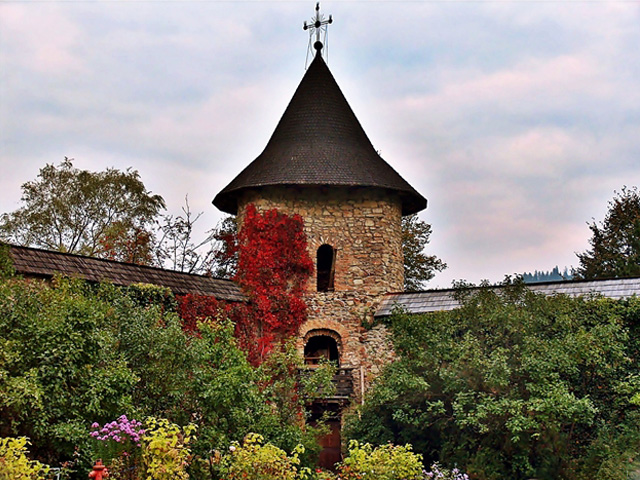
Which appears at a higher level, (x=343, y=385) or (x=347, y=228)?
(x=347, y=228)

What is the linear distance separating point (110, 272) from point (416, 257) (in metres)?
13.6

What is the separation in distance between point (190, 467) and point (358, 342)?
7.72 m

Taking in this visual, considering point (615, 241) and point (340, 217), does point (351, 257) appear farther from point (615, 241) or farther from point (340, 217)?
point (615, 241)

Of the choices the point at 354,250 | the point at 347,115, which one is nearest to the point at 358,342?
the point at 354,250

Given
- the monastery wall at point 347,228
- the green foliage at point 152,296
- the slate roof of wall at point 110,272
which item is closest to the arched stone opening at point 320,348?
the monastery wall at point 347,228

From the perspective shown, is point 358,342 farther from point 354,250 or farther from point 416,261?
point 416,261

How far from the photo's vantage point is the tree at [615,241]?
22297mm

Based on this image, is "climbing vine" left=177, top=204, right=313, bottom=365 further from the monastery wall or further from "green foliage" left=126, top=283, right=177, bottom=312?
"green foliage" left=126, top=283, right=177, bottom=312

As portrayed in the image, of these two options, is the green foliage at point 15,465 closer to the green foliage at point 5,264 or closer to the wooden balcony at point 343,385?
the green foliage at point 5,264

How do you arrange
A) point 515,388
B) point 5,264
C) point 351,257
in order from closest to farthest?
point 5,264 < point 515,388 < point 351,257

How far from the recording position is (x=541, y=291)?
→ 13.9m

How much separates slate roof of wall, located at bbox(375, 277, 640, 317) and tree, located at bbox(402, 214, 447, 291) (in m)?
8.39

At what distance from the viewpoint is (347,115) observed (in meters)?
18.1

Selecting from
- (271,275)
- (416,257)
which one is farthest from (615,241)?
(271,275)
